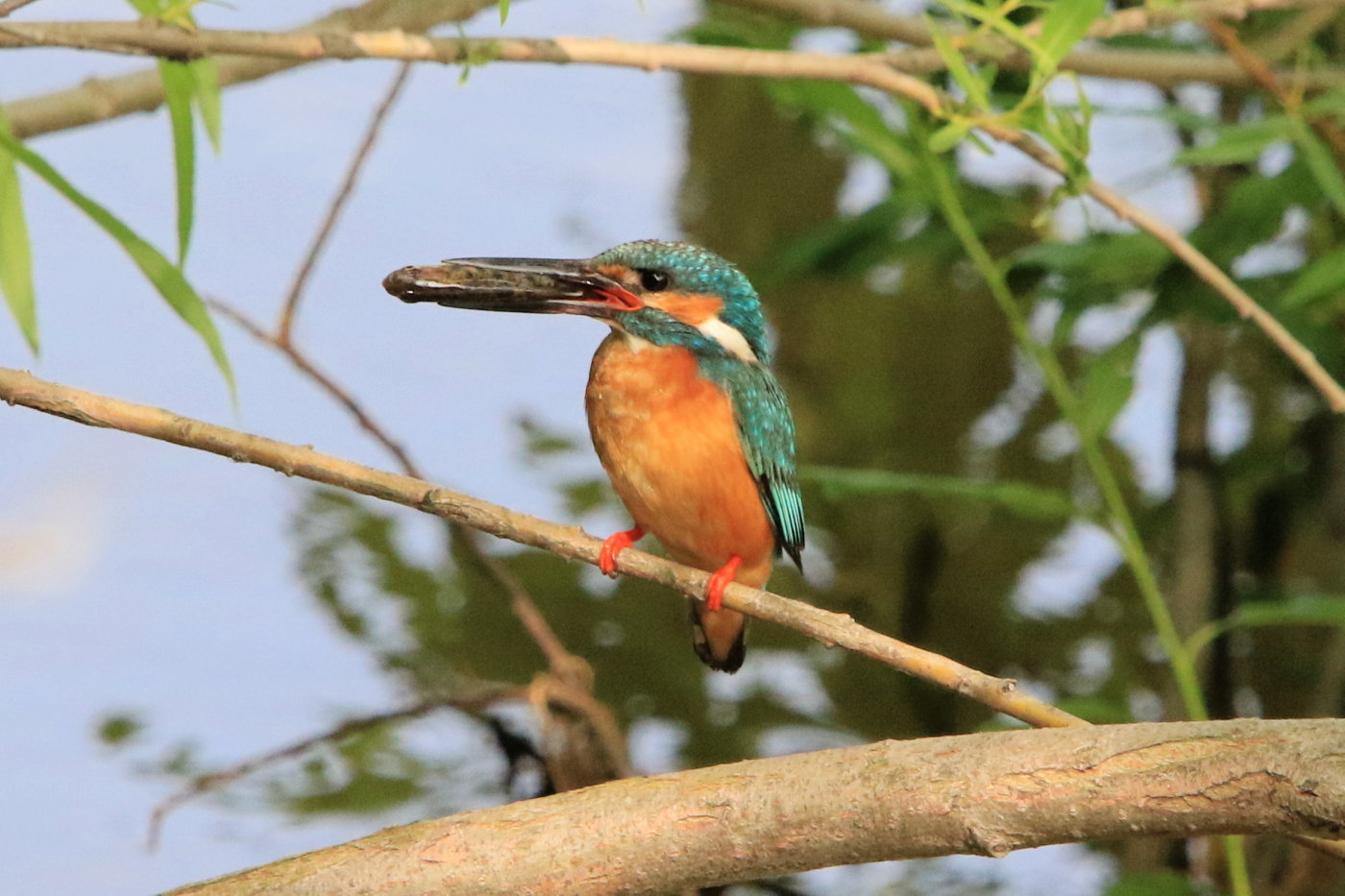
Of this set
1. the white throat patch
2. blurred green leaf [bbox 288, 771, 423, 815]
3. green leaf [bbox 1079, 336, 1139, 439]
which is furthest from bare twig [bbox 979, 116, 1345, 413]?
blurred green leaf [bbox 288, 771, 423, 815]

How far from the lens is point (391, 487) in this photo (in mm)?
988

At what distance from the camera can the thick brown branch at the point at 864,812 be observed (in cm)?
81

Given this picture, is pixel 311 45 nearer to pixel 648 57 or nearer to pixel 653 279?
pixel 648 57

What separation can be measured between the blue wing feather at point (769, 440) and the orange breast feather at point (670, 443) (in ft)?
0.04

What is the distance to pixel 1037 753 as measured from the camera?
86cm

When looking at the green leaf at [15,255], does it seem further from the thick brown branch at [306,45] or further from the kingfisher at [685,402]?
the kingfisher at [685,402]

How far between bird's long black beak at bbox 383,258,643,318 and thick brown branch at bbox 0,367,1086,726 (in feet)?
0.87

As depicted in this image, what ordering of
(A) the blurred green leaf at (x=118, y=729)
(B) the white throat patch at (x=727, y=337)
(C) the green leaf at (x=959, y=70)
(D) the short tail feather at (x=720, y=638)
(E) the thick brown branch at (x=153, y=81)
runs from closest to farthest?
1. (C) the green leaf at (x=959, y=70)
2. (E) the thick brown branch at (x=153, y=81)
3. (B) the white throat patch at (x=727, y=337)
4. (D) the short tail feather at (x=720, y=638)
5. (A) the blurred green leaf at (x=118, y=729)

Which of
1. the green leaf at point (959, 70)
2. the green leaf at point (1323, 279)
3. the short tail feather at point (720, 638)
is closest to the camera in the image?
the green leaf at point (959, 70)

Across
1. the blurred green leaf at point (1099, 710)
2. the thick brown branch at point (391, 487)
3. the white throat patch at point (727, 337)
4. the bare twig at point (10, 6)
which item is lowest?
the thick brown branch at point (391, 487)

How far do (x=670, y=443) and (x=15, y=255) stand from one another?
0.68 m

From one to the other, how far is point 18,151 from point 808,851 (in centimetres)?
66

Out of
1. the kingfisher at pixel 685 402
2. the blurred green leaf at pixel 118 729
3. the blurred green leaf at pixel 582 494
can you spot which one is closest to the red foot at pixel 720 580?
the kingfisher at pixel 685 402

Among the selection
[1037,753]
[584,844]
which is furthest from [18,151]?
[1037,753]
